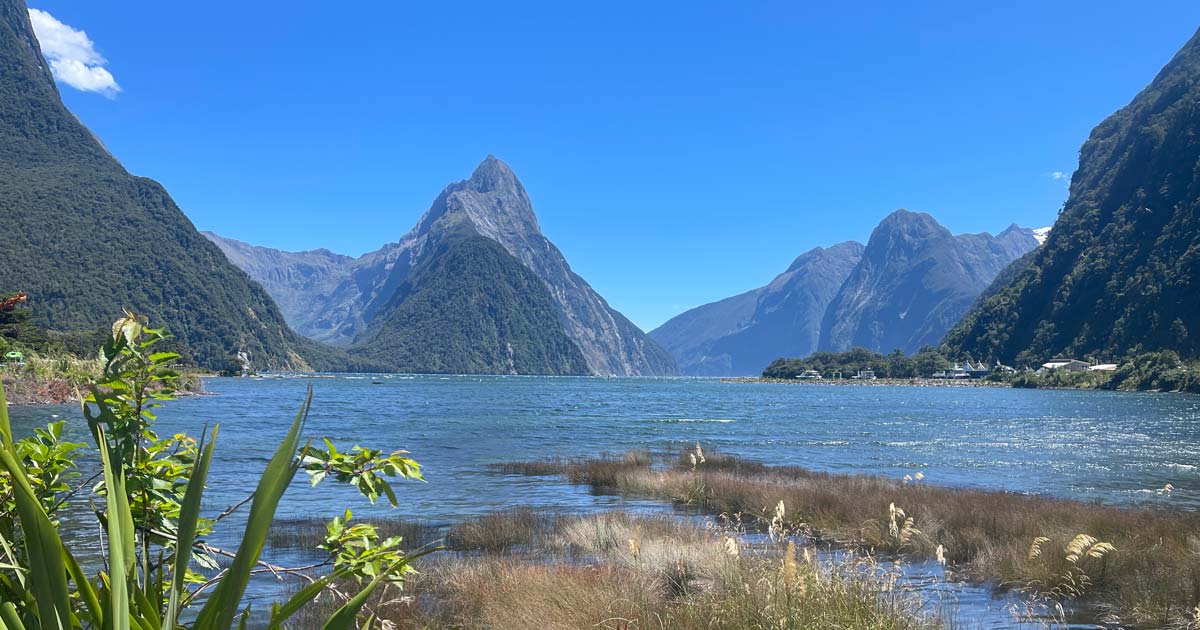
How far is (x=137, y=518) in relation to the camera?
3.54 meters

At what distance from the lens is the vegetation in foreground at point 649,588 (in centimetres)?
670

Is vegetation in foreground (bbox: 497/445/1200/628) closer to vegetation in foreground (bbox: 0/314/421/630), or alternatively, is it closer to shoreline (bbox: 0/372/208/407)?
vegetation in foreground (bbox: 0/314/421/630)

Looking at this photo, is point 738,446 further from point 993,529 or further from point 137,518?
point 137,518

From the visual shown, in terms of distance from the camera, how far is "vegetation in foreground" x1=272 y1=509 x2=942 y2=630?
6699 millimetres

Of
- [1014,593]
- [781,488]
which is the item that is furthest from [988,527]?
[781,488]

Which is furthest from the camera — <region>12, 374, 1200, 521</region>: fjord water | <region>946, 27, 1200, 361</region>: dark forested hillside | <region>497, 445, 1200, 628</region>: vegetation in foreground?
<region>946, 27, 1200, 361</region>: dark forested hillside

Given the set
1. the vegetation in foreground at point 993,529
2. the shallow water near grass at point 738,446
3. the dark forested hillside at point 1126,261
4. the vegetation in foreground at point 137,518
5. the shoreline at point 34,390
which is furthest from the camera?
the dark forested hillside at point 1126,261

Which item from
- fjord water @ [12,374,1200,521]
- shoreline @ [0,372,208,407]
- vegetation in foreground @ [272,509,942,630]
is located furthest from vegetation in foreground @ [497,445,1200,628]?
shoreline @ [0,372,208,407]

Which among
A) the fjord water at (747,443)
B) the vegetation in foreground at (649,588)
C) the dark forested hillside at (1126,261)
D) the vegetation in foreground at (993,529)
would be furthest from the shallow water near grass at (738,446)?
the dark forested hillside at (1126,261)

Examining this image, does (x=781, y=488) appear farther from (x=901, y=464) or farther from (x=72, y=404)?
(x=72, y=404)

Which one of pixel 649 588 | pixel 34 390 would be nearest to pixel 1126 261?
pixel 34 390

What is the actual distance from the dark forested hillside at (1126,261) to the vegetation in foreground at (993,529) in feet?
412

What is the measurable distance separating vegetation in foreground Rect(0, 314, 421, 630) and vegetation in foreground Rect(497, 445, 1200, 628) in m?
5.34

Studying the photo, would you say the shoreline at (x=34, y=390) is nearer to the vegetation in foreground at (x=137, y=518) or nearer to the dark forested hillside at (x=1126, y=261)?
the vegetation in foreground at (x=137, y=518)
